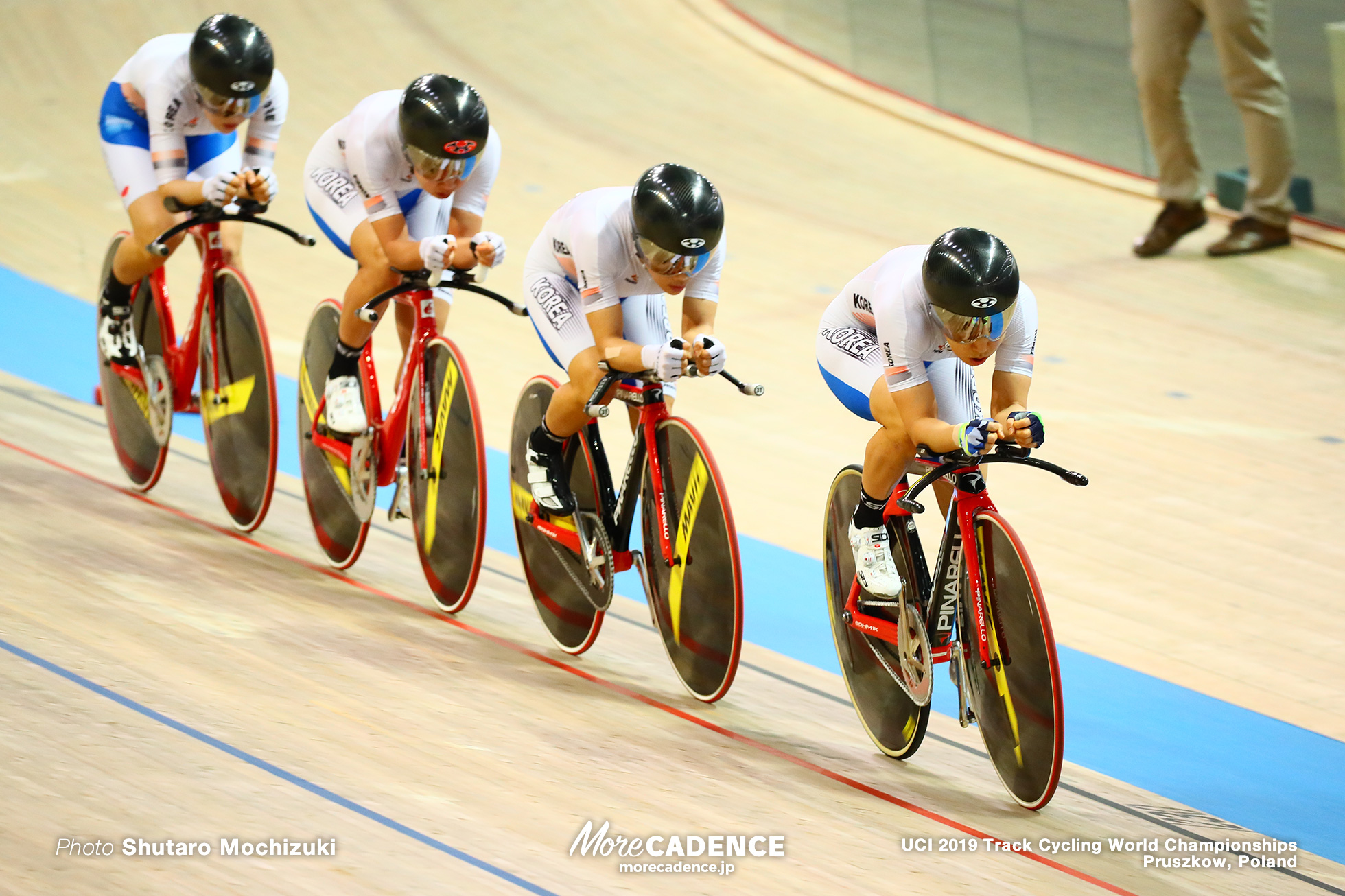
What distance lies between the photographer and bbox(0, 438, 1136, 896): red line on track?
2.99 meters

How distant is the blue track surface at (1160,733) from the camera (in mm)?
3371

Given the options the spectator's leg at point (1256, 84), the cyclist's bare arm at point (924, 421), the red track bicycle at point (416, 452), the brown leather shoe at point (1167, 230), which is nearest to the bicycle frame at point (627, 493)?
the red track bicycle at point (416, 452)

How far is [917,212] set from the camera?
826 cm

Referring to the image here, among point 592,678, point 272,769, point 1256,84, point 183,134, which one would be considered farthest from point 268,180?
point 1256,84

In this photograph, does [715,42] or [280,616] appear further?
[715,42]

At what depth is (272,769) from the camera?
9.68 feet

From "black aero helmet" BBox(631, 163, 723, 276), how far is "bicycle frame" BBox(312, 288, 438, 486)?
90cm

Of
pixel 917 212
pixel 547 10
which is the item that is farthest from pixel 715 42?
pixel 917 212

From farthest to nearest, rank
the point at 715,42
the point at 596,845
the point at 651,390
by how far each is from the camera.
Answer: the point at 715,42 < the point at 651,390 < the point at 596,845

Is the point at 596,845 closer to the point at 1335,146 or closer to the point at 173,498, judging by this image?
the point at 173,498

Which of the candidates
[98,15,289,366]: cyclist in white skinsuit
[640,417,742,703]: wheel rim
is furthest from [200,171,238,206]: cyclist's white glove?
[640,417,742,703]: wheel rim

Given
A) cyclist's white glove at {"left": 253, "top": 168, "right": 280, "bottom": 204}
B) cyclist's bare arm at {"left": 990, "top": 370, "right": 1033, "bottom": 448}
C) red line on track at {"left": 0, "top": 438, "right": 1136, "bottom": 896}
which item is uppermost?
cyclist's white glove at {"left": 253, "top": 168, "right": 280, "bottom": 204}

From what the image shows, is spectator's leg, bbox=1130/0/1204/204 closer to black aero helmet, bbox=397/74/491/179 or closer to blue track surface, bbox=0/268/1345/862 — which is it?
blue track surface, bbox=0/268/1345/862

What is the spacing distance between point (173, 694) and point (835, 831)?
1424mm
